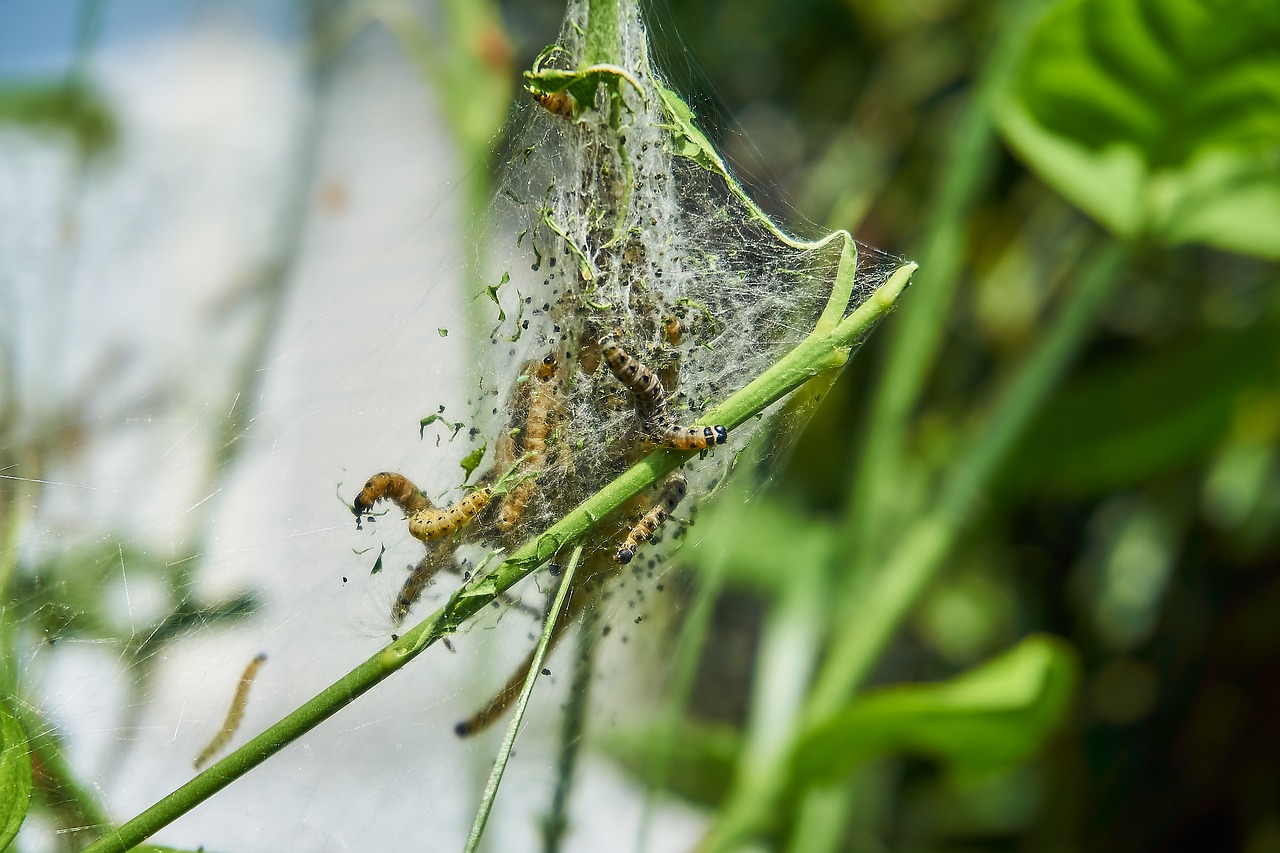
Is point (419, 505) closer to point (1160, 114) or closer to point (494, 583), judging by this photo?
point (494, 583)

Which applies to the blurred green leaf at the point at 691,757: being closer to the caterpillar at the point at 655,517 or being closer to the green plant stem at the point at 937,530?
the green plant stem at the point at 937,530

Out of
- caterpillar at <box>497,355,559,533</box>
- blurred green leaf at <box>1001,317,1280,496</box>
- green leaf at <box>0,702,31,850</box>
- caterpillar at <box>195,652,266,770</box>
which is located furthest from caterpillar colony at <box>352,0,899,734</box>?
blurred green leaf at <box>1001,317,1280,496</box>

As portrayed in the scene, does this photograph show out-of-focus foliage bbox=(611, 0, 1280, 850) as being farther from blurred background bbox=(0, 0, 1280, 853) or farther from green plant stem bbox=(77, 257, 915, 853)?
green plant stem bbox=(77, 257, 915, 853)

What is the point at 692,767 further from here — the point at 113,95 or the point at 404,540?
the point at 113,95

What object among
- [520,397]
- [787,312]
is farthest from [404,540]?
[787,312]

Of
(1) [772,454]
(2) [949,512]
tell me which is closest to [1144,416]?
(2) [949,512]

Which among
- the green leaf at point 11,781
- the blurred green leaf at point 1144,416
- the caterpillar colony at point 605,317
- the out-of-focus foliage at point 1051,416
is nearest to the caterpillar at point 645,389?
the caterpillar colony at point 605,317

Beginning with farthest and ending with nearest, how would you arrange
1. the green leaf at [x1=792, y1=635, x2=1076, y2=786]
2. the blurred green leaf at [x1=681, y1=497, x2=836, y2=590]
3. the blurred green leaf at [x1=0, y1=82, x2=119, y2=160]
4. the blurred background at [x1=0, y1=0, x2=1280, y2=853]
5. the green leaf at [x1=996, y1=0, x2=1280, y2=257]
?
the blurred green leaf at [x1=681, y1=497, x2=836, y2=590] → the blurred green leaf at [x1=0, y1=82, x2=119, y2=160] → the green leaf at [x1=996, y1=0, x2=1280, y2=257] → the green leaf at [x1=792, y1=635, x2=1076, y2=786] → the blurred background at [x1=0, y1=0, x2=1280, y2=853]
